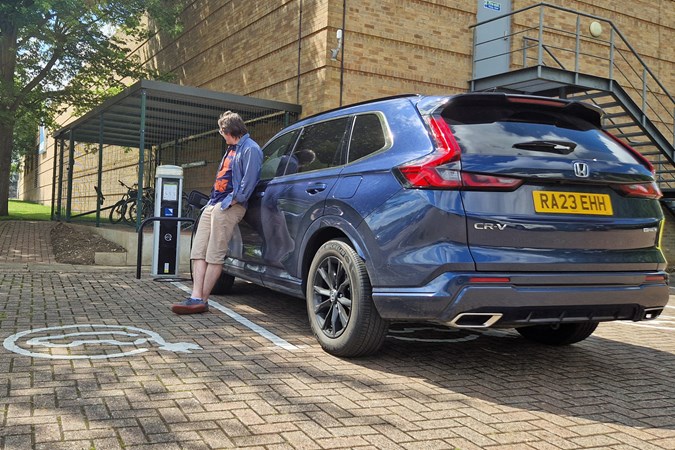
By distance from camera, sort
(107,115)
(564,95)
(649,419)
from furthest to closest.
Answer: (107,115)
(564,95)
(649,419)

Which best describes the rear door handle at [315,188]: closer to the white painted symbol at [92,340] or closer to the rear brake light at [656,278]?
the white painted symbol at [92,340]

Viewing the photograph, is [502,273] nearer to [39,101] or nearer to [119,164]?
[39,101]

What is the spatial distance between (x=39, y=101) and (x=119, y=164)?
4.46 m

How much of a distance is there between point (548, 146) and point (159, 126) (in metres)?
13.8

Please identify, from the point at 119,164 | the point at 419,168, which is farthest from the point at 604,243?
the point at 119,164

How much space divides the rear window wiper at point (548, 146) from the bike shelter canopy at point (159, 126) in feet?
26.9

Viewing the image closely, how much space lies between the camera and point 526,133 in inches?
151

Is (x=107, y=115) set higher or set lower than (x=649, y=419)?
higher

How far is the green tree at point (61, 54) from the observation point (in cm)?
1752

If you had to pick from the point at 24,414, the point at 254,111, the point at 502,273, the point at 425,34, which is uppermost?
the point at 425,34

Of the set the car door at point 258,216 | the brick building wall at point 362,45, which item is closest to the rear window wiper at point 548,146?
the car door at point 258,216

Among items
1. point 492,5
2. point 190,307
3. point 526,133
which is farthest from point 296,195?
point 492,5

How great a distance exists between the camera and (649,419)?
10.7ft

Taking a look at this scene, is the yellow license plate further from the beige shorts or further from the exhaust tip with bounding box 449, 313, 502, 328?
the beige shorts
